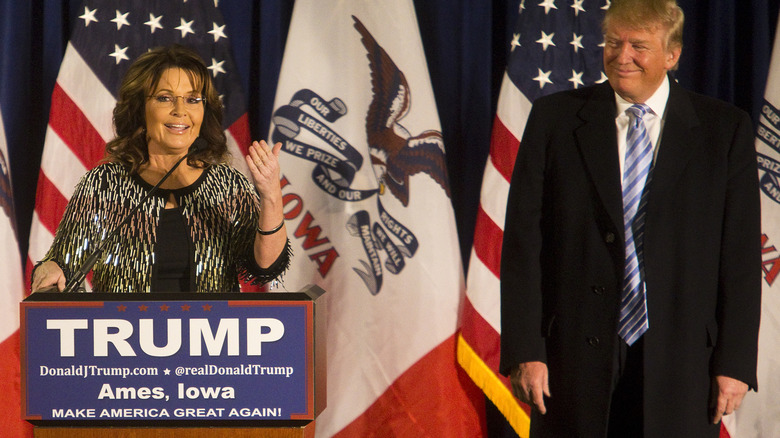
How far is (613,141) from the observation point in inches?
61.7

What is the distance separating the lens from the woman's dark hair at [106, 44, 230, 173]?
2141 millimetres

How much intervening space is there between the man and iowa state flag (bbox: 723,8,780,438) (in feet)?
4.51

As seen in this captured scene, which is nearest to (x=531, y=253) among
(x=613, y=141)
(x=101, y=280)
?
(x=613, y=141)

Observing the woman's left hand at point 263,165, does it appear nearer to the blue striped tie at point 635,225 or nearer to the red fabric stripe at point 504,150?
the blue striped tie at point 635,225

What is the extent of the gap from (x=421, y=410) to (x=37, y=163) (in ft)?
5.89

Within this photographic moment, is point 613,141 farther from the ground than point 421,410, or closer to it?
farther from the ground

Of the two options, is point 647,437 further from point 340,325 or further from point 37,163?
point 37,163

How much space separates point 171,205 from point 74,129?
0.99m

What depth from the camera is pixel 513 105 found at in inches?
112

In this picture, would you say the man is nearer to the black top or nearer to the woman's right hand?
the black top

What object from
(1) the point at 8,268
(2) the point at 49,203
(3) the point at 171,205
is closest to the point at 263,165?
(3) the point at 171,205

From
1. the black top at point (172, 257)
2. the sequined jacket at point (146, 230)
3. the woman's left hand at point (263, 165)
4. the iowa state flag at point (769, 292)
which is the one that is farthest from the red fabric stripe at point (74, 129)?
the iowa state flag at point (769, 292)

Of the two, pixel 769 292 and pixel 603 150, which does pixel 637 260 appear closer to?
pixel 603 150

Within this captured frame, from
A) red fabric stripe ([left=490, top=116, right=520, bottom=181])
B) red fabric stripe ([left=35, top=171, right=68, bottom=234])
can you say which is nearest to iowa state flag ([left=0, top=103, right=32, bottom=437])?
red fabric stripe ([left=35, top=171, right=68, bottom=234])
